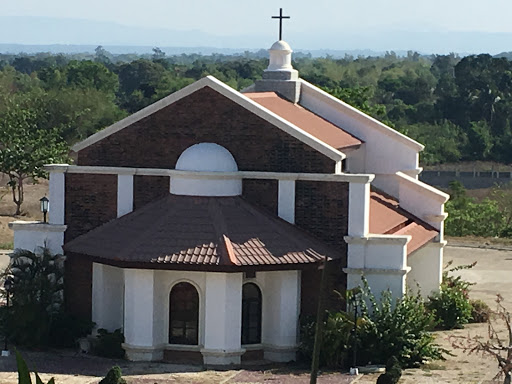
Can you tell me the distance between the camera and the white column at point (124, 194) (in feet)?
78.1

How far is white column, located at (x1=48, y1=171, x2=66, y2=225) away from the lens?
78.9ft

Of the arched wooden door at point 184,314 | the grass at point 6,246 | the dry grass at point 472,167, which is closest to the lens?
the arched wooden door at point 184,314

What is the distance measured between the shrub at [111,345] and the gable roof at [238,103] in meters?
3.79

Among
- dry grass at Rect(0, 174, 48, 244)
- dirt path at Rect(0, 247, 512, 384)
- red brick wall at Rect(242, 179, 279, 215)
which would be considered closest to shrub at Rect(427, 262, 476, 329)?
dirt path at Rect(0, 247, 512, 384)

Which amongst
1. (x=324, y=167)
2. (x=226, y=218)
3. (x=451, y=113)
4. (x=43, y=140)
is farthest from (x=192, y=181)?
(x=451, y=113)

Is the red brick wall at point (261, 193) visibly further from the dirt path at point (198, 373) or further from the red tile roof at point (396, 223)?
the dirt path at point (198, 373)

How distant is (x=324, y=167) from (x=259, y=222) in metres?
1.61

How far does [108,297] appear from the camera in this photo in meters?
23.5

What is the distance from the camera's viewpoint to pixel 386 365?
21.2 metres

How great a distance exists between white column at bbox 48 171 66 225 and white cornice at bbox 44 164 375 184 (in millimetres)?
150

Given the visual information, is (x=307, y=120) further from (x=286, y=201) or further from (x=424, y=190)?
(x=286, y=201)

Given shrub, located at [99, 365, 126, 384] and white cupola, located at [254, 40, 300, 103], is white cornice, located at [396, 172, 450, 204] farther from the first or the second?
shrub, located at [99, 365, 126, 384]

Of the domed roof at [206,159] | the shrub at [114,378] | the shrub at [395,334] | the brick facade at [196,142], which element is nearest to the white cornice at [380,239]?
the brick facade at [196,142]

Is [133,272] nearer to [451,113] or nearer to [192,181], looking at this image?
[192,181]
